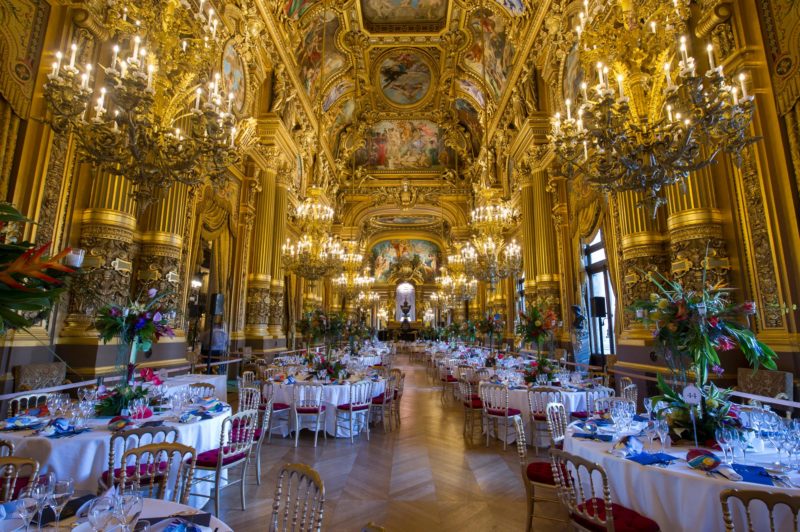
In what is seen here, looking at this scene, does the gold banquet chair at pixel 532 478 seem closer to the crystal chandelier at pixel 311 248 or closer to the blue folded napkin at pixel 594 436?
the blue folded napkin at pixel 594 436

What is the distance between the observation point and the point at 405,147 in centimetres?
2188

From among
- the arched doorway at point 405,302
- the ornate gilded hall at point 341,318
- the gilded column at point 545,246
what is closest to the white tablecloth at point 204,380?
the ornate gilded hall at point 341,318

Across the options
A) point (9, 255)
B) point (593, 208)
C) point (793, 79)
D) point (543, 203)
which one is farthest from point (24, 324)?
point (543, 203)

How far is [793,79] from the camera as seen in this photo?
4.50 meters

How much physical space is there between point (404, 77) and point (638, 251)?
14624 mm

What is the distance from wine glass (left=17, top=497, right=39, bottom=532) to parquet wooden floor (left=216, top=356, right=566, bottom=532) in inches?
80.3

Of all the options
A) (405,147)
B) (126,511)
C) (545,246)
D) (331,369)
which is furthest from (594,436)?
(405,147)

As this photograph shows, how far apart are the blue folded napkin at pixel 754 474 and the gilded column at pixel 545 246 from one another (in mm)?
8069

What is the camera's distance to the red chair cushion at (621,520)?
2.16 meters

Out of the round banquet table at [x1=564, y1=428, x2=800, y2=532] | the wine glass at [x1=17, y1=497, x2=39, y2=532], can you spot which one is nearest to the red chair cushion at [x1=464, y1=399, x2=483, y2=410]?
the round banquet table at [x1=564, y1=428, x2=800, y2=532]

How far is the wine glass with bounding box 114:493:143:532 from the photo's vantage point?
4.51ft

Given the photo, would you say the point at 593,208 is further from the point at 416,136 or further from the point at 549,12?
the point at 416,136

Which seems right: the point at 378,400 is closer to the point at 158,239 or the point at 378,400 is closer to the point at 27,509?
the point at 158,239

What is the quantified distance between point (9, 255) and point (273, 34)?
11.3m
